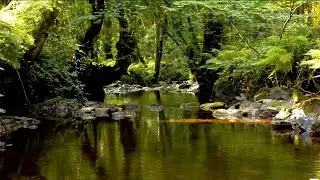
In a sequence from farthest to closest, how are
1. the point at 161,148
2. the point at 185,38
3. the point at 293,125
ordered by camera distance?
1. the point at 185,38
2. the point at 293,125
3. the point at 161,148

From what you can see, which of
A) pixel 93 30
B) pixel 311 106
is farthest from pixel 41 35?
pixel 311 106

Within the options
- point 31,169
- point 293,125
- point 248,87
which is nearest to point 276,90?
point 248,87

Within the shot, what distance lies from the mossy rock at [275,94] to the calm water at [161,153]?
4033 millimetres

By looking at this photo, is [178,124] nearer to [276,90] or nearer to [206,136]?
[206,136]

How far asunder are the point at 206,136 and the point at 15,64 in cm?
496

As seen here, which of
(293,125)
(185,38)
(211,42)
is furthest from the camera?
(185,38)

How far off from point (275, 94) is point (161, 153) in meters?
8.97

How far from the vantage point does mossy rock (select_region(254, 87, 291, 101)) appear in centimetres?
1692

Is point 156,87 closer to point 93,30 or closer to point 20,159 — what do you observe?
→ point 93,30

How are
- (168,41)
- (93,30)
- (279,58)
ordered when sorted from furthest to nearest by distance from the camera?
(168,41), (93,30), (279,58)

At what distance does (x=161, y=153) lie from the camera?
9.43 metres

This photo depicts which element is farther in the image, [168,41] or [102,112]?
[168,41]

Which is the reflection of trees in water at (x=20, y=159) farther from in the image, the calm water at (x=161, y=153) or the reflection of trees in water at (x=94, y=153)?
the reflection of trees in water at (x=94, y=153)

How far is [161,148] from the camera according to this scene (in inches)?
396
